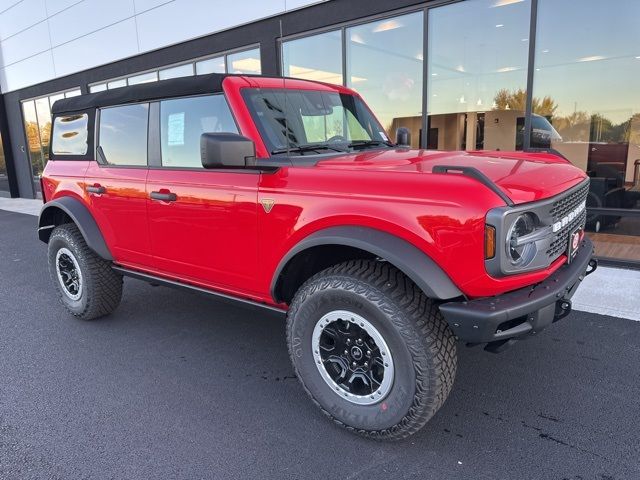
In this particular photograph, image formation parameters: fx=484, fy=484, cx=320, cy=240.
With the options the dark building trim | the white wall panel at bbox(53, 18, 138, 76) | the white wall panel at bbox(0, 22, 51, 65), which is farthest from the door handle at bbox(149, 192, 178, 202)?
the dark building trim

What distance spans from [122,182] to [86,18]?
10.8 meters

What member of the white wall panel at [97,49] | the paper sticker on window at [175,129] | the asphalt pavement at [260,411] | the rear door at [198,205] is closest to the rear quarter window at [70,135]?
the rear door at [198,205]

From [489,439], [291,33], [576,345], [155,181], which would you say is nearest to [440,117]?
[291,33]

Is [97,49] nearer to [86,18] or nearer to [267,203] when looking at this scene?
[86,18]

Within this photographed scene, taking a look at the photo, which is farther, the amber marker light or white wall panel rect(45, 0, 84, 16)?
white wall panel rect(45, 0, 84, 16)

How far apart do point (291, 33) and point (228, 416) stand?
675 centimetres

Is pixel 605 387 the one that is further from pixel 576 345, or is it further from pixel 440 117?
pixel 440 117

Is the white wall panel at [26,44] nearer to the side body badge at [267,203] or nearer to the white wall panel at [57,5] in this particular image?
the white wall panel at [57,5]

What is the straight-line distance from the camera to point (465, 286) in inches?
84.4

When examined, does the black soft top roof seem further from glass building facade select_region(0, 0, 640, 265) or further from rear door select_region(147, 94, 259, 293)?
glass building facade select_region(0, 0, 640, 265)

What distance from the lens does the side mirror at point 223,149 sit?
8.18ft

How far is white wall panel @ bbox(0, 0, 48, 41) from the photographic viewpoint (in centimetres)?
1346

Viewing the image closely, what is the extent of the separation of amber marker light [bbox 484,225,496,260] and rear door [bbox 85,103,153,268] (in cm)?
242

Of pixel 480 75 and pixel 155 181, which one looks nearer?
pixel 155 181
